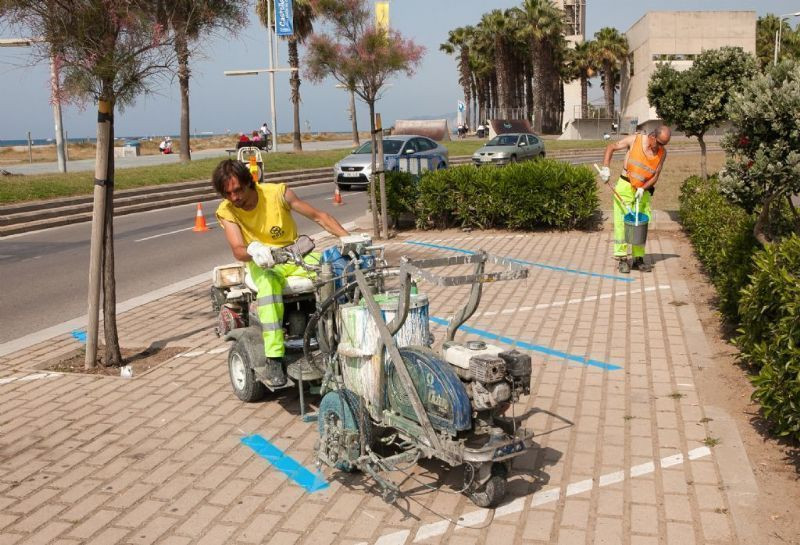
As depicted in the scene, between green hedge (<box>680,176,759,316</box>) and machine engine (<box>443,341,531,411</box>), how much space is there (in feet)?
11.6

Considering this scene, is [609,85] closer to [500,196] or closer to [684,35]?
[684,35]

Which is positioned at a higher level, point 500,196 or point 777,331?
point 500,196

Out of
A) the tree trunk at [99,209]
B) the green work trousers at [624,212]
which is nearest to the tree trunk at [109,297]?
the tree trunk at [99,209]

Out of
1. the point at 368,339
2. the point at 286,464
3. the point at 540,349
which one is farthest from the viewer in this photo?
the point at 540,349

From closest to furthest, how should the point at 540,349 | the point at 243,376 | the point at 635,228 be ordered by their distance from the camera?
the point at 243,376 → the point at 540,349 → the point at 635,228

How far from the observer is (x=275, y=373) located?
A: 5691mm

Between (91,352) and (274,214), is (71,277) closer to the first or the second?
(91,352)

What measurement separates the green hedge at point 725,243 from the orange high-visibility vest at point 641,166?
2.86 feet

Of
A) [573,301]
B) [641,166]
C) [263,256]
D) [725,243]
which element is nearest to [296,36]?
[641,166]

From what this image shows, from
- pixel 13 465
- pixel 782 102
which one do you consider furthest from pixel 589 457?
pixel 13 465

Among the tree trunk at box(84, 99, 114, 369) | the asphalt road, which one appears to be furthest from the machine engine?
the asphalt road

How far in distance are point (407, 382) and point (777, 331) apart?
8.30 feet

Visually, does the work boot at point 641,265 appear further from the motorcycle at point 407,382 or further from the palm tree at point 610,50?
the palm tree at point 610,50

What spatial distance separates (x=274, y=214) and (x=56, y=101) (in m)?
2.44
